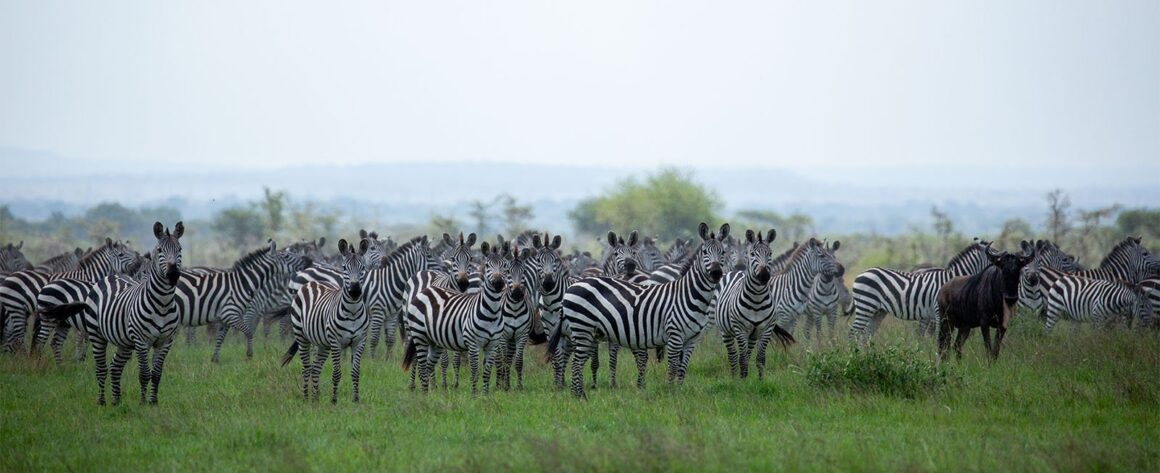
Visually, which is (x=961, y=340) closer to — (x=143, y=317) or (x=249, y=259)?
(x=143, y=317)

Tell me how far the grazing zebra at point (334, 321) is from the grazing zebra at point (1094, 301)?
1089 cm

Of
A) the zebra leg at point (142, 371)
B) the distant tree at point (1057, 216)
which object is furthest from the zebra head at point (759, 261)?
the distant tree at point (1057, 216)

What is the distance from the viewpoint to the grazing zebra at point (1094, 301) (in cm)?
1678

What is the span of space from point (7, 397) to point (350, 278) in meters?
4.60

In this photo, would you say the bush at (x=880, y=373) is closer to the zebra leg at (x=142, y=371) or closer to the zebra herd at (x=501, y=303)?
the zebra herd at (x=501, y=303)

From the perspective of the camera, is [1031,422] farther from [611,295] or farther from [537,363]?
[537,363]

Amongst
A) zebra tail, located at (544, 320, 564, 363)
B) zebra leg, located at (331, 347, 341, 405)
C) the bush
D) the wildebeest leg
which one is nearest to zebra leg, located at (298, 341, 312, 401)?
zebra leg, located at (331, 347, 341, 405)

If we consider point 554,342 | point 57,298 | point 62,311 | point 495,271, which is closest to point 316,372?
point 495,271

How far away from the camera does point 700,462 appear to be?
884 cm

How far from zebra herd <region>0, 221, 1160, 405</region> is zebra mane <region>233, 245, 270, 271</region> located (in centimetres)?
3

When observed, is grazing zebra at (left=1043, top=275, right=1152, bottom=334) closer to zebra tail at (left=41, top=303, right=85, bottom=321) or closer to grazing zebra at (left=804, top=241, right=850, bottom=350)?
grazing zebra at (left=804, top=241, right=850, bottom=350)

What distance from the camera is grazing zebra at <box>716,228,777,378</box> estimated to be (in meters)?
13.2

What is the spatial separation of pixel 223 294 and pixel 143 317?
4633mm

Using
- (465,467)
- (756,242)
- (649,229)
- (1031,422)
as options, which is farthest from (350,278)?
(649,229)
